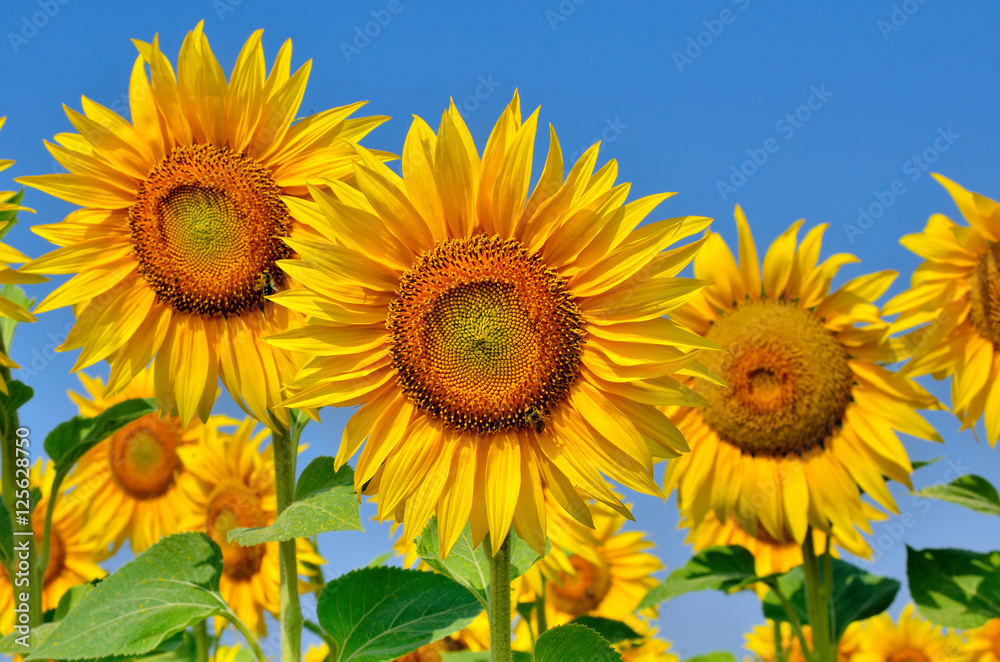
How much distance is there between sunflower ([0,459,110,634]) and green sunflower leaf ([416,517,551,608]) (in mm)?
3808

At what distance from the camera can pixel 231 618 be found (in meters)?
3.27

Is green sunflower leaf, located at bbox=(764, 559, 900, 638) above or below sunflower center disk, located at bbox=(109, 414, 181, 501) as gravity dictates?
below

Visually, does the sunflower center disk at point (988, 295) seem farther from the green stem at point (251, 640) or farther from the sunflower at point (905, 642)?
the green stem at point (251, 640)

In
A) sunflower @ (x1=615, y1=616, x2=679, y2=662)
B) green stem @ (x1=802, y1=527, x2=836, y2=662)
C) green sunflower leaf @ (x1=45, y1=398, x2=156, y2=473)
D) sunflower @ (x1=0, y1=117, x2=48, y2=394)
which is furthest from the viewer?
sunflower @ (x1=615, y1=616, x2=679, y2=662)

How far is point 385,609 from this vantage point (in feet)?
10.4

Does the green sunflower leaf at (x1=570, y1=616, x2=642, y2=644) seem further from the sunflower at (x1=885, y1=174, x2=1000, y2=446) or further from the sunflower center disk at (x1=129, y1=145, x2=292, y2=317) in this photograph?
the sunflower center disk at (x1=129, y1=145, x2=292, y2=317)

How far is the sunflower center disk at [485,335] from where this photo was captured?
2.78 meters

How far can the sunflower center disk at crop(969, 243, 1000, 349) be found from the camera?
183 inches

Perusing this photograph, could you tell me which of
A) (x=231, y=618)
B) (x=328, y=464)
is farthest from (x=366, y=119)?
(x=231, y=618)

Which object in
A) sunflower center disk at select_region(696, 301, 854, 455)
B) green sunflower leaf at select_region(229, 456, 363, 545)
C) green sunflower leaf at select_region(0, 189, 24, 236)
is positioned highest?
green sunflower leaf at select_region(0, 189, 24, 236)

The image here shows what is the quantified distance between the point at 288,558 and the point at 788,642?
4.96 m

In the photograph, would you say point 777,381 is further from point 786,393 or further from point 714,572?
point 714,572

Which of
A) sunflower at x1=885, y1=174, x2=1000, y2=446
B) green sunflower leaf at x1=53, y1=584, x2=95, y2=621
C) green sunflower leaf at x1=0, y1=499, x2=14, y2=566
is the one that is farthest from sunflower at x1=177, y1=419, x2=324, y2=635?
sunflower at x1=885, y1=174, x2=1000, y2=446

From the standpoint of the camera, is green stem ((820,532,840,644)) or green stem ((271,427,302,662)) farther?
green stem ((820,532,840,644))
